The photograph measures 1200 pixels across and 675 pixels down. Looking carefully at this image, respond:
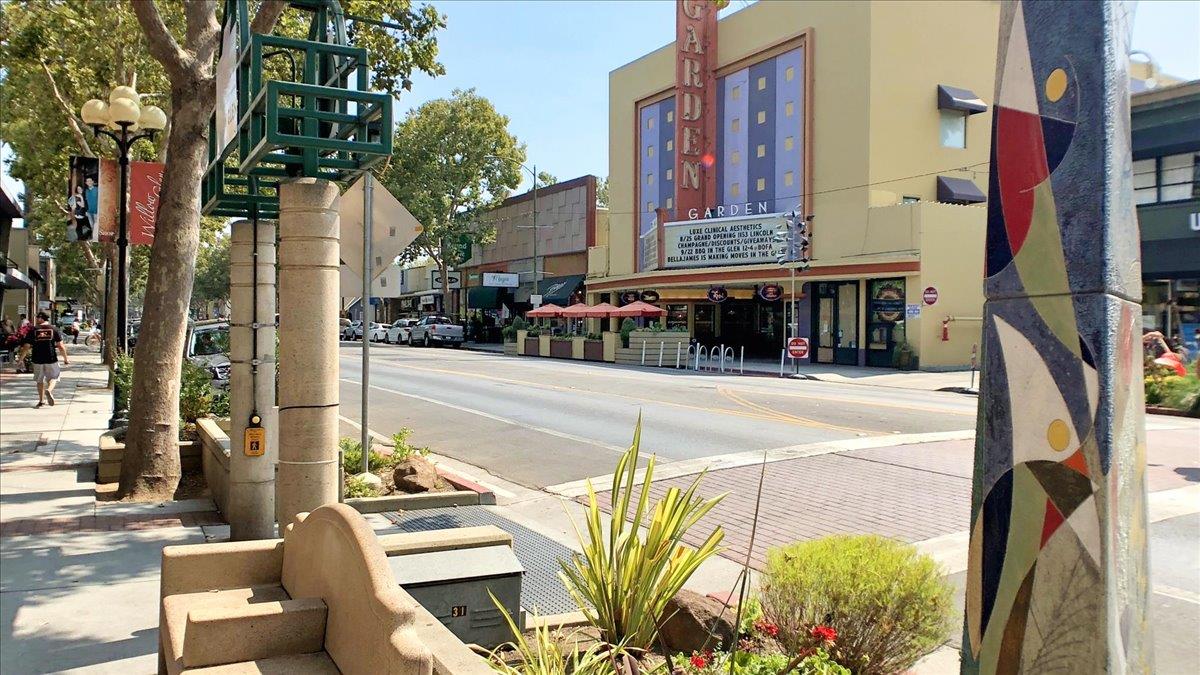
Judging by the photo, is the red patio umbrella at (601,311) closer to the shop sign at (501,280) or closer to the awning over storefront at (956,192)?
the awning over storefront at (956,192)

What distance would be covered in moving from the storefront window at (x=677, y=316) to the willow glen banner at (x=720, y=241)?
5.20 m

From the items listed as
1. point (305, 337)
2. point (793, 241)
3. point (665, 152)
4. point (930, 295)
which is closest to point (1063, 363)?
point (305, 337)

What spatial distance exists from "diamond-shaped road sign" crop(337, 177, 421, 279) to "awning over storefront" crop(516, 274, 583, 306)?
40.2 metres

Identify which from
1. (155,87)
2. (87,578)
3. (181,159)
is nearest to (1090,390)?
(87,578)

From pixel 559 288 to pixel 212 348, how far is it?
32442mm

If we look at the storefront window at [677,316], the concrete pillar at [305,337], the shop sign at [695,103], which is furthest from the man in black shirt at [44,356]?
the storefront window at [677,316]

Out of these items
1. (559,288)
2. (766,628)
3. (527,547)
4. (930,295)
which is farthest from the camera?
(559,288)

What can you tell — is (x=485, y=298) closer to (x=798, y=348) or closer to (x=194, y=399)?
(x=798, y=348)

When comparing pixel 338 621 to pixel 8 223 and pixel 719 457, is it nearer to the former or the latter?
pixel 719 457

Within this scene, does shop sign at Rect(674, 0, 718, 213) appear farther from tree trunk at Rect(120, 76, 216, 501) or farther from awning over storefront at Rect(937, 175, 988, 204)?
tree trunk at Rect(120, 76, 216, 501)

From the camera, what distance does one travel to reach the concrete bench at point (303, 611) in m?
2.78

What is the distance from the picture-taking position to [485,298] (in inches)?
2250

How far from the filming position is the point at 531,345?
42312mm

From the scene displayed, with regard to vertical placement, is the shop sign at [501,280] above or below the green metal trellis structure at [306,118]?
above
